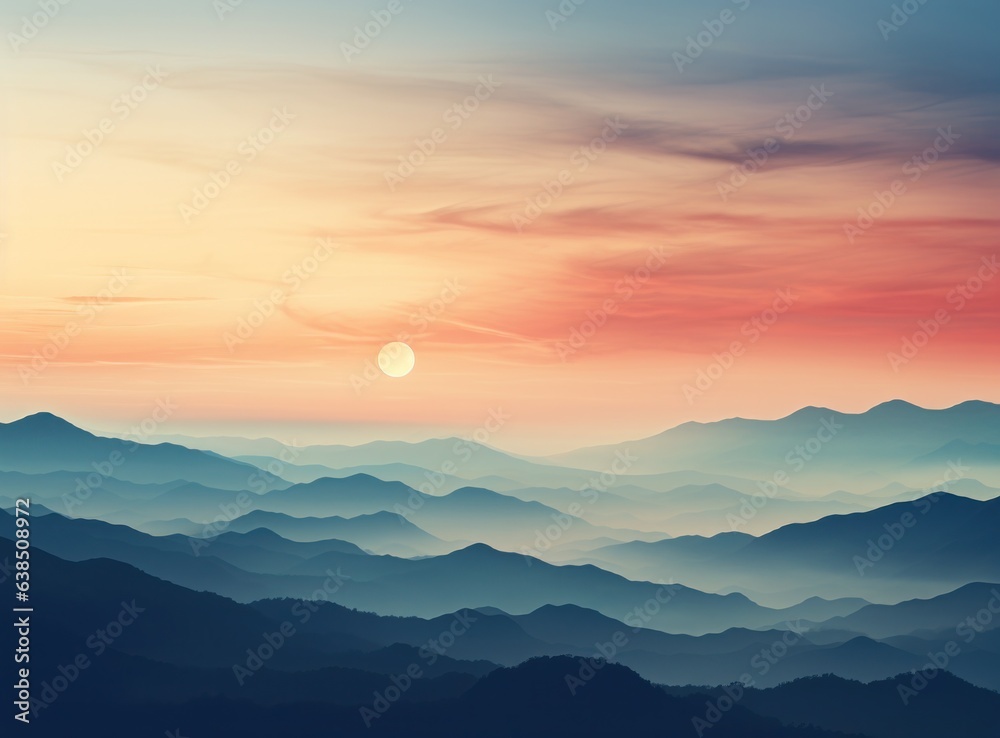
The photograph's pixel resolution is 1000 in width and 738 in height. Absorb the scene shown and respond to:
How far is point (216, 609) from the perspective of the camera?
121m

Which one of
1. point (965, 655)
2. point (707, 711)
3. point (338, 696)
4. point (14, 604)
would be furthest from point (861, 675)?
point (14, 604)

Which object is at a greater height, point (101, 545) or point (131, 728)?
point (131, 728)

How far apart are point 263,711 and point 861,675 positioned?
102 m

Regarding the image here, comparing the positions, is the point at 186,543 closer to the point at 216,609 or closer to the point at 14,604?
the point at 216,609
